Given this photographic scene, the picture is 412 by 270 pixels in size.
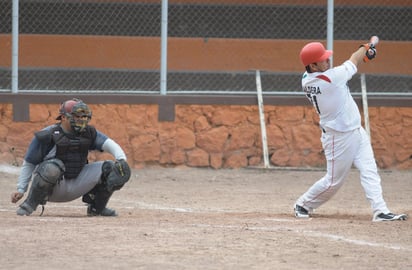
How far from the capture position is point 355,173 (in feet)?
43.9

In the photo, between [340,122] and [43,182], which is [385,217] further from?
[43,182]

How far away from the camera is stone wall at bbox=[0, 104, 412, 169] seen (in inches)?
527

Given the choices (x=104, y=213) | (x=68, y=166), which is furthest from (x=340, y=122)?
(x=68, y=166)

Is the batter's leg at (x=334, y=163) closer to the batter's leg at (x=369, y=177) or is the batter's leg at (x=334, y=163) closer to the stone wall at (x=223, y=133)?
the batter's leg at (x=369, y=177)

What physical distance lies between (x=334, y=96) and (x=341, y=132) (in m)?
0.35

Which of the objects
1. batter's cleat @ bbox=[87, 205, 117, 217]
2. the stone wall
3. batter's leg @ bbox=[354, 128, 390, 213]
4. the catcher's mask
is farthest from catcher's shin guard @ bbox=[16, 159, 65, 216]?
the stone wall

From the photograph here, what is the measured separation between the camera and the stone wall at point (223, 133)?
13391 millimetres

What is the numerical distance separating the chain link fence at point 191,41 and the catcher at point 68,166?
4983mm

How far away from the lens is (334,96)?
27.5ft

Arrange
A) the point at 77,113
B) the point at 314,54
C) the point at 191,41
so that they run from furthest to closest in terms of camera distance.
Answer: the point at 191,41 → the point at 77,113 → the point at 314,54

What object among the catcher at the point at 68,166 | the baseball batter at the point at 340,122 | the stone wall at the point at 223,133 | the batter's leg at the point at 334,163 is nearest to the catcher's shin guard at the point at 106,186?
the catcher at the point at 68,166

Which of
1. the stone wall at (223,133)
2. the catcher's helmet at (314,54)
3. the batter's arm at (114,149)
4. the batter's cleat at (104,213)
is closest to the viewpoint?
the catcher's helmet at (314,54)

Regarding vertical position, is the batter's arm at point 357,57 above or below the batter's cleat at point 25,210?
above

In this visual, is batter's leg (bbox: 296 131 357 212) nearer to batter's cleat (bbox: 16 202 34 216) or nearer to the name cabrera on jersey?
the name cabrera on jersey
